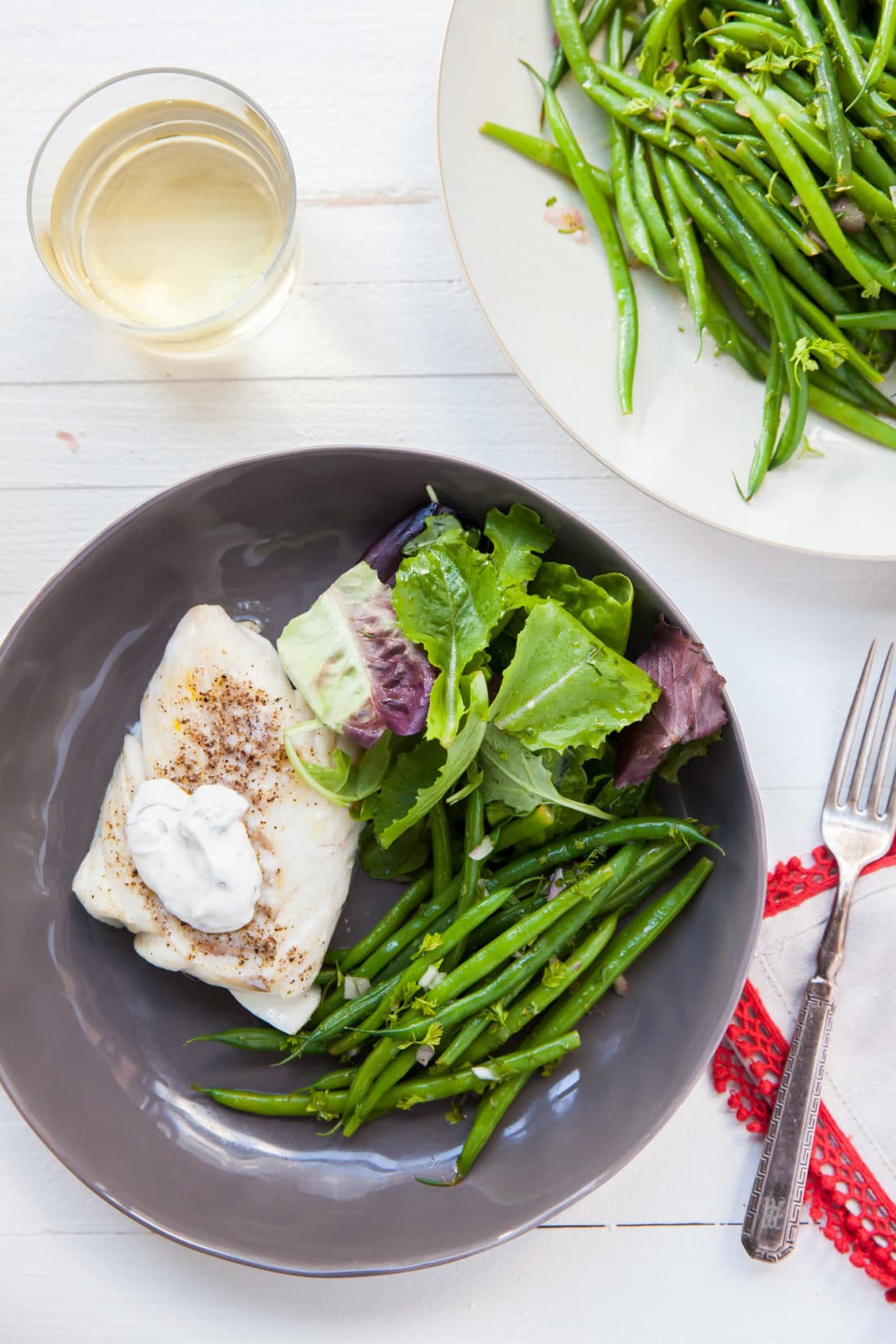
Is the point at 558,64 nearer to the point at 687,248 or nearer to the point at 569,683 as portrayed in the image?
Answer: the point at 687,248

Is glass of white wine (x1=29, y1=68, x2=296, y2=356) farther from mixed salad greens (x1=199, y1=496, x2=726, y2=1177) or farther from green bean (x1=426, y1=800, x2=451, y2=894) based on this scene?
green bean (x1=426, y1=800, x2=451, y2=894)

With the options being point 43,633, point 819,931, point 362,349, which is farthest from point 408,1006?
point 362,349

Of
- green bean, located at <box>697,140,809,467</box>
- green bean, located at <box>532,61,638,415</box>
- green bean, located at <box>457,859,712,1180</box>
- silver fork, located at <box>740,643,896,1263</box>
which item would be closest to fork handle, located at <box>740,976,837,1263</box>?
silver fork, located at <box>740,643,896,1263</box>

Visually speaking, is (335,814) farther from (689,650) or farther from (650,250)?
(650,250)

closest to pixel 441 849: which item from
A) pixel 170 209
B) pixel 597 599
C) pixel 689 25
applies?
pixel 597 599

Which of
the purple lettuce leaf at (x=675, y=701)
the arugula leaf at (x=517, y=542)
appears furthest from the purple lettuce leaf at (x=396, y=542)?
the purple lettuce leaf at (x=675, y=701)

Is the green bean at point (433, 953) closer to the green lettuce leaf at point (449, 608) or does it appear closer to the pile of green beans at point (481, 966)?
the pile of green beans at point (481, 966)
